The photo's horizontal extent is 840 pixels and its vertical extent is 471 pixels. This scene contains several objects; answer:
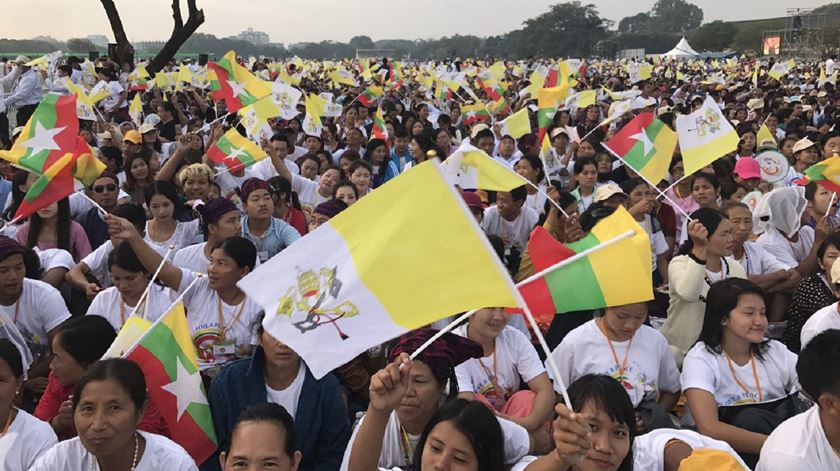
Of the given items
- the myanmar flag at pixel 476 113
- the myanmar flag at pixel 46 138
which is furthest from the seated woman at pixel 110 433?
the myanmar flag at pixel 476 113

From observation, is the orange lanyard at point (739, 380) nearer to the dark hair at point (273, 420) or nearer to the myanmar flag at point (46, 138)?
the dark hair at point (273, 420)

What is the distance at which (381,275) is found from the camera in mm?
2387

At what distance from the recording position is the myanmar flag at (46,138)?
16.8ft

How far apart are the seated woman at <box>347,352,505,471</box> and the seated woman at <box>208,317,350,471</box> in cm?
68

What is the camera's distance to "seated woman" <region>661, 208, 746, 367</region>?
164 inches

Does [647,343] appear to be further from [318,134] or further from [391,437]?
[318,134]

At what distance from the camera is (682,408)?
12.8 feet

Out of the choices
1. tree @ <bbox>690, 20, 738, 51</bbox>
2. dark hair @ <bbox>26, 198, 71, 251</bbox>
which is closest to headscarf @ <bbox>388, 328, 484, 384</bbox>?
dark hair @ <bbox>26, 198, 71, 251</bbox>

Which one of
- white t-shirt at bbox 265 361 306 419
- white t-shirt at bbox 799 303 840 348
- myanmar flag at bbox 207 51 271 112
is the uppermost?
myanmar flag at bbox 207 51 271 112

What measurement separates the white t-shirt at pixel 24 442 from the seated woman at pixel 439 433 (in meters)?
1.17

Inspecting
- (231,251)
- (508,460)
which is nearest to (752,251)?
(508,460)

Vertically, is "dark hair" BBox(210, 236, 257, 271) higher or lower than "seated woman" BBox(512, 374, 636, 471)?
higher

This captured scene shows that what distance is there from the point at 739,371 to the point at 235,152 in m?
5.30

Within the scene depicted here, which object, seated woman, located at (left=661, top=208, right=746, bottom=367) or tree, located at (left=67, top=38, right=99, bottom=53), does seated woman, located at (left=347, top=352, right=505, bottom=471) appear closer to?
seated woman, located at (left=661, top=208, right=746, bottom=367)
